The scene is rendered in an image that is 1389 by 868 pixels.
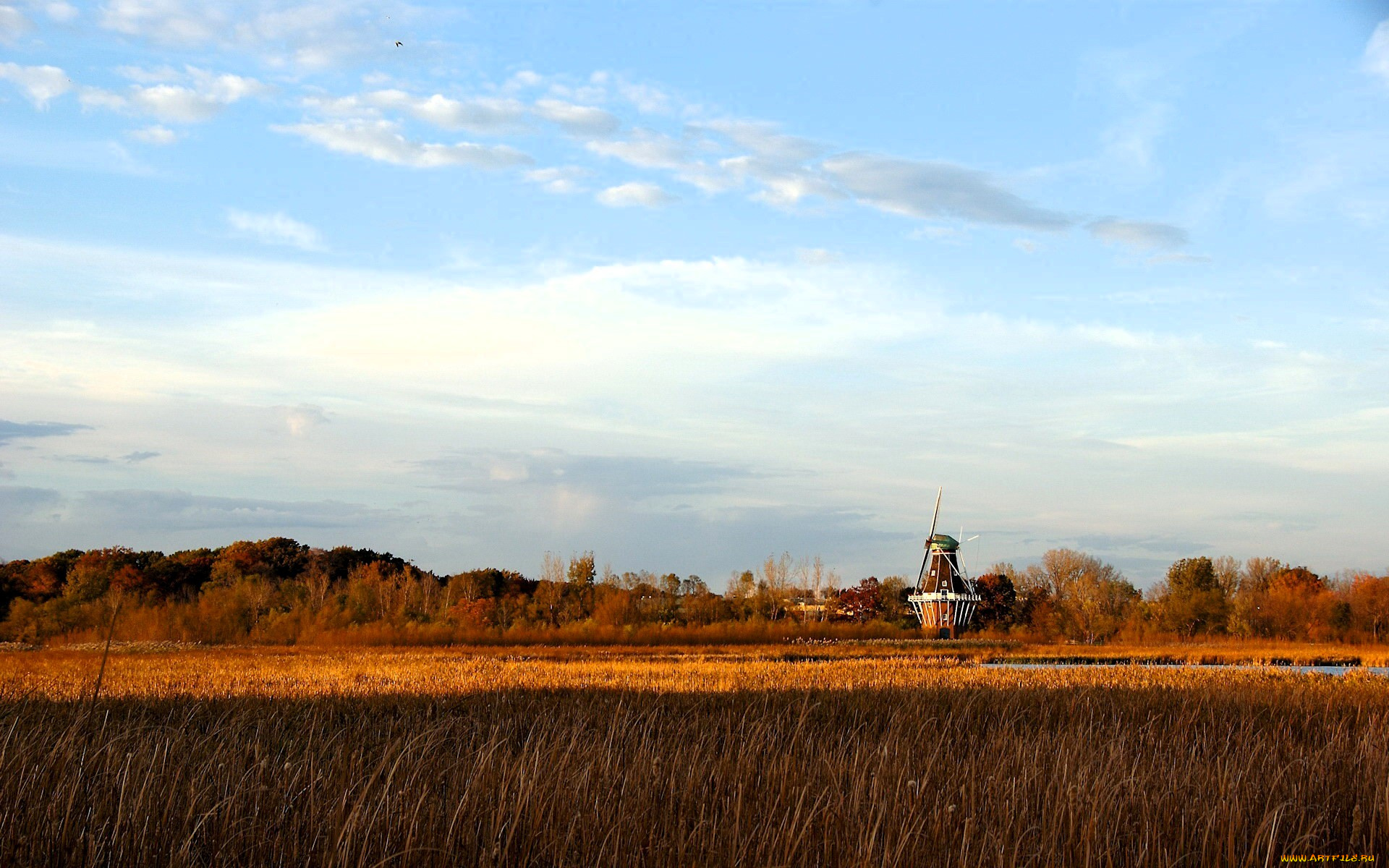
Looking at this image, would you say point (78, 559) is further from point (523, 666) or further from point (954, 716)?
point (954, 716)

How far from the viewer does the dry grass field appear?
17.3 feet

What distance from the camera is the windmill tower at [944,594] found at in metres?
77.8

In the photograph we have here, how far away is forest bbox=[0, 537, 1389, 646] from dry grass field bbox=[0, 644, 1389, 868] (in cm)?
3793

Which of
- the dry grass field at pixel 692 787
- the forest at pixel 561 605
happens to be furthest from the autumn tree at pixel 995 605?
the dry grass field at pixel 692 787

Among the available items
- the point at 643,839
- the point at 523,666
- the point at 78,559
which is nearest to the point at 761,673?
the point at 523,666

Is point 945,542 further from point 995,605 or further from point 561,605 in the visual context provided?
point 561,605

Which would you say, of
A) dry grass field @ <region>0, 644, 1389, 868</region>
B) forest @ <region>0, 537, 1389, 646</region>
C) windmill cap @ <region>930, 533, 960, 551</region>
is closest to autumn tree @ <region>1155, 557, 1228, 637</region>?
forest @ <region>0, 537, 1389, 646</region>

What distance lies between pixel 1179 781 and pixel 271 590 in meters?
58.6

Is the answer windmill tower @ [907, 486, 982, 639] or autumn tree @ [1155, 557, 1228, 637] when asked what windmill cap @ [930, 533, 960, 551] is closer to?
windmill tower @ [907, 486, 982, 639]

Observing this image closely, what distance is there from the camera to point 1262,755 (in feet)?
29.6

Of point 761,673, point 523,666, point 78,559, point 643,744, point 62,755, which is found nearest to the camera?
→ point 62,755

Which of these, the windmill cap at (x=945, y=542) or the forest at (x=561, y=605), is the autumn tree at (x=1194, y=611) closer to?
the forest at (x=561, y=605)

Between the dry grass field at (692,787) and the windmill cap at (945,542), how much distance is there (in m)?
73.1

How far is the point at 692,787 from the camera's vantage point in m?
6.52
